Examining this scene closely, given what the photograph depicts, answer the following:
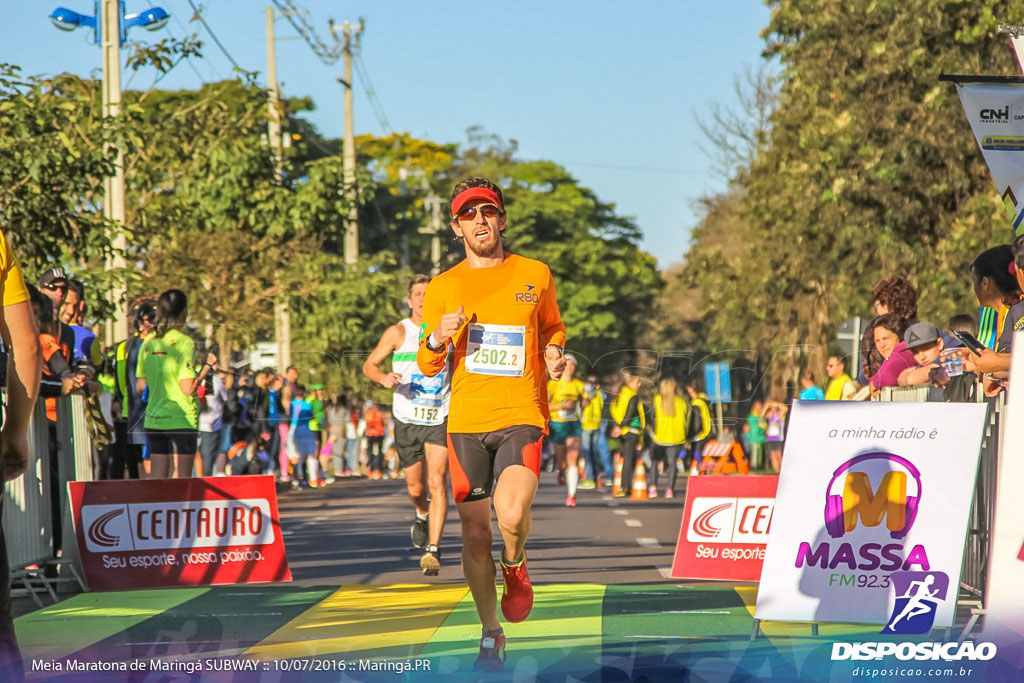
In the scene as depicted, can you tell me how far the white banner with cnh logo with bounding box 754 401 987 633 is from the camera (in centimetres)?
756

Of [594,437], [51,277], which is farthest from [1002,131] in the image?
[594,437]

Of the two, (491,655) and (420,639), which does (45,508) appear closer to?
(420,639)

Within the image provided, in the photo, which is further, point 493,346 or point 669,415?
point 669,415

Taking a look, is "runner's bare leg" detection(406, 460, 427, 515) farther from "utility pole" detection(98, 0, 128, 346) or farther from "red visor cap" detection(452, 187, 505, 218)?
"utility pole" detection(98, 0, 128, 346)

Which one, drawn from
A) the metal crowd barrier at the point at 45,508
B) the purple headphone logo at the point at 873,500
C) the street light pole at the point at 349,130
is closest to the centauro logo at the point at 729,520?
the purple headphone logo at the point at 873,500

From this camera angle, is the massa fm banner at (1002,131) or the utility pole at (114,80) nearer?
the massa fm banner at (1002,131)

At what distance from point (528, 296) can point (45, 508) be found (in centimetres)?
491

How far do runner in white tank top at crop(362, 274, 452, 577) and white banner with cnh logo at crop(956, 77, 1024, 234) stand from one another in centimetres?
380

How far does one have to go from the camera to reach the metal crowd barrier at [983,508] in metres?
8.34

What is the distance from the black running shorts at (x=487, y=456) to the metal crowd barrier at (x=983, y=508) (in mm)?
2507

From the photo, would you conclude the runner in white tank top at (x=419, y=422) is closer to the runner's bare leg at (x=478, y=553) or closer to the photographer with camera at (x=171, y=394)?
the photographer with camera at (x=171, y=394)

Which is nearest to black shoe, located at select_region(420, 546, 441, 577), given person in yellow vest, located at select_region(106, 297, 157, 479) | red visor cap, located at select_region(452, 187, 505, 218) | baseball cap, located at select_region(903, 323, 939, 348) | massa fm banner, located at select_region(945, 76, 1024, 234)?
person in yellow vest, located at select_region(106, 297, 157, 479)

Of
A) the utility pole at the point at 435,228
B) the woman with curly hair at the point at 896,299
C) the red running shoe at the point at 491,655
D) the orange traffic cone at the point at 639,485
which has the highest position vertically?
the utility pole at the point at 435,228

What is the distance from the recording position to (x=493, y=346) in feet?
23.3
